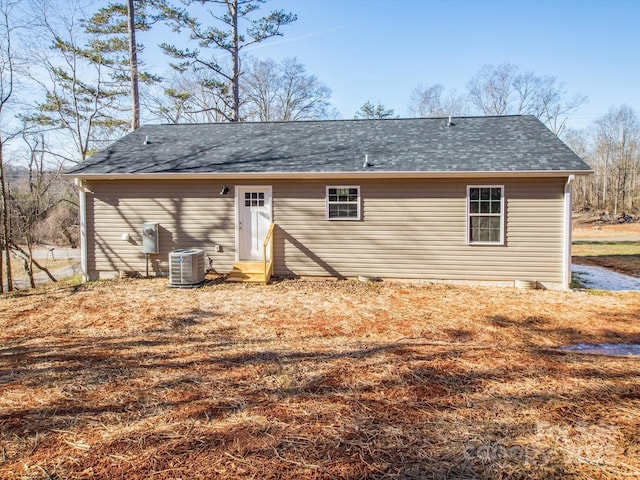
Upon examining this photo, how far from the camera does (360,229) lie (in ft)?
28.8

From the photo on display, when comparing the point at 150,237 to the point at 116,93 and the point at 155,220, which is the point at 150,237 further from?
the point at 116,93

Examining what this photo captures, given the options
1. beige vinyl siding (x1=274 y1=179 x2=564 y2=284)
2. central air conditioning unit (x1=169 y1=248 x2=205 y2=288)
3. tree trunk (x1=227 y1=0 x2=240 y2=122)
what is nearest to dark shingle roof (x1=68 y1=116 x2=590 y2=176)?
beige vinyl siding (x1=274 y1=179 x2=564 y2=284)

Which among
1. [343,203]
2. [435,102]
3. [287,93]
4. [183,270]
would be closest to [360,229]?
[343,203]

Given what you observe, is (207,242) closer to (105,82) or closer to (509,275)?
(509,275)

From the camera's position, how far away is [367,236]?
8773 mm

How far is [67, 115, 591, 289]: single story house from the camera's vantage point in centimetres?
824

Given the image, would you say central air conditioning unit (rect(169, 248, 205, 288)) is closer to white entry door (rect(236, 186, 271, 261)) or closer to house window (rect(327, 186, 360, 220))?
white entry door (rect(236, 186, 271, 261))

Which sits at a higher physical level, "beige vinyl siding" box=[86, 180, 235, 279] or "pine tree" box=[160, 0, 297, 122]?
"pine tree" box=[160, 0, 297, 122]

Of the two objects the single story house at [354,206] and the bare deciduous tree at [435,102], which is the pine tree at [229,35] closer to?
the single story house at [354,206]

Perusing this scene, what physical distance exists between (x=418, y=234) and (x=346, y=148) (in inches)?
114

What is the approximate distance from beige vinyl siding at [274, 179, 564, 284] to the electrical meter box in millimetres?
2930

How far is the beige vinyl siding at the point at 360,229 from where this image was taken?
8250 millimetres

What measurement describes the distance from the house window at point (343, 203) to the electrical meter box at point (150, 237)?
4.19 meters

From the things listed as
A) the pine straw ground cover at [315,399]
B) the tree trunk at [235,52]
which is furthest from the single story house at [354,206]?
the tree trunk at [235,52]
